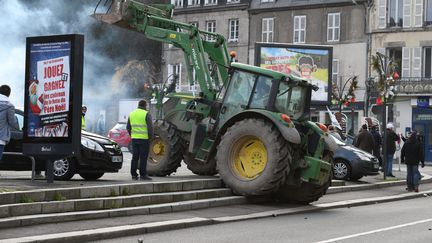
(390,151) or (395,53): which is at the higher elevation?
(395,53)

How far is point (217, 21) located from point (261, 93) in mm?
38565

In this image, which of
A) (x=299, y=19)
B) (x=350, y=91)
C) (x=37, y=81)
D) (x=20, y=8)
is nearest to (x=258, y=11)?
(x=299, y=19)

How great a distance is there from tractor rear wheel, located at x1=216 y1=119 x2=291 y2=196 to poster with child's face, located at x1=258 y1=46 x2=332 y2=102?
11.8 meters

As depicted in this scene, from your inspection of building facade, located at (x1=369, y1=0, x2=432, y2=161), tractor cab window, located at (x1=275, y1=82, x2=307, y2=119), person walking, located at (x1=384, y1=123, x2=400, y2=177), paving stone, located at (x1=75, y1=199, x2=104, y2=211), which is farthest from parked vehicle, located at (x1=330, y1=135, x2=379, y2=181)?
building facade, located at (x1=369, y1=0, x2=432, y2=161)

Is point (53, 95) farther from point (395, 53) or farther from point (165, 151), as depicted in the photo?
point (395, 53)

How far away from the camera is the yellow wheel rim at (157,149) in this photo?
18.1 m

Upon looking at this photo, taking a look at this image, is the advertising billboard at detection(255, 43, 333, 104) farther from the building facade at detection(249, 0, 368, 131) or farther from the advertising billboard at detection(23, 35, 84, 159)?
the building facade at detection(249, 0, 368, 131)

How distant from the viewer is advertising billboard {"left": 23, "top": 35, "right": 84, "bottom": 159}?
14008 millimetres

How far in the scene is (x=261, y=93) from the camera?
16.3 meters

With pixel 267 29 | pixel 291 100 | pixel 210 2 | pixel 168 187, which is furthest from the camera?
pixel 210 2

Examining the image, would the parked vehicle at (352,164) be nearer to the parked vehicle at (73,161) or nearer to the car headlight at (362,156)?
the car headlight at (362,156)

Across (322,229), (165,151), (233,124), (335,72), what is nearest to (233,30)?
(335,72)

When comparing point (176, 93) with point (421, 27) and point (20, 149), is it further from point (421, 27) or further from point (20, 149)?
point (421, 27)

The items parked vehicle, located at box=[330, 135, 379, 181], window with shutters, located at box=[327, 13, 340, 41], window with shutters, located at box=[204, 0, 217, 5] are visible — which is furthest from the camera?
window with shutters, located at box=[204, 0, 217, 5]
